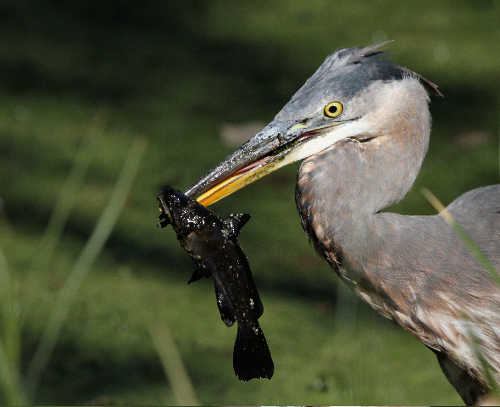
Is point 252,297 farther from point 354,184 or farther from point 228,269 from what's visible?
point 354,184

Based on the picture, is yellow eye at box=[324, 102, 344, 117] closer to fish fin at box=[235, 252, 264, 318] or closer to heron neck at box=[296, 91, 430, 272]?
heron neck at box=[296, 91, 430, 272]

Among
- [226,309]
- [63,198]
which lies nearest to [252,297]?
[226,309]

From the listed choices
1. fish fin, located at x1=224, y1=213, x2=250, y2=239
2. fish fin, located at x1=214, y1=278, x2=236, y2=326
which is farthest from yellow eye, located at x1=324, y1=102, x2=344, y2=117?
fish fin, located at x1=214, y1=278, x2=236, y2=326

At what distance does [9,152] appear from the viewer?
3.52 meters

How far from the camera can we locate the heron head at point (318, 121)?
5.82 ft

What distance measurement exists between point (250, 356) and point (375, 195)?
48cm

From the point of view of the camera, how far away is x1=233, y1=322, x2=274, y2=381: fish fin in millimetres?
1502

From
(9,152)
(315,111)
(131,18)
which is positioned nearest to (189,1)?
(131,18)

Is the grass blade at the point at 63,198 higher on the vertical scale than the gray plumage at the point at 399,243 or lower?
lower

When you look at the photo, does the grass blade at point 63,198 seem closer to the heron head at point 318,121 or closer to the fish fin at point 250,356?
the heron head at point 318,121

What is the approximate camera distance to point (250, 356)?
4.97 feet

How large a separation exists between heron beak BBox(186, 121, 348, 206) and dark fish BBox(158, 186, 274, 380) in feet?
0.67

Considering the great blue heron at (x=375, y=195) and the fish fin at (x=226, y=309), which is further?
the great blue heron at (x=375, y=195)

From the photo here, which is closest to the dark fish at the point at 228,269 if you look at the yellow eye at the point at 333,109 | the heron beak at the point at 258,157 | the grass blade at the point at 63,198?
the heron beak at the point at 258,157
